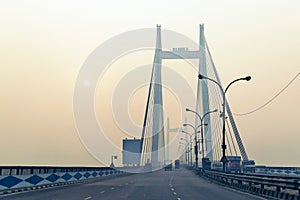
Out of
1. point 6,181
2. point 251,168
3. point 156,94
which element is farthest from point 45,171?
point 156,94

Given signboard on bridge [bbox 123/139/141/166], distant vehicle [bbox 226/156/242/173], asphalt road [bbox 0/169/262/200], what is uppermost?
signboard on bridge [bbox 123/139/141/166]

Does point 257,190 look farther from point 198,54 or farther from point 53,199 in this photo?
point 198,54

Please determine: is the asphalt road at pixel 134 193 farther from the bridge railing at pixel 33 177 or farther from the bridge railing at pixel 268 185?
the bridge railing at pixel 33 177

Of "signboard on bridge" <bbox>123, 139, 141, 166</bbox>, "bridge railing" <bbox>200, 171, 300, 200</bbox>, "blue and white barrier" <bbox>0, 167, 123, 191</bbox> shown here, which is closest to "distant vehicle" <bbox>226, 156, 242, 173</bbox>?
"signboard on bridge" <bbox>123, 139, 141, 166</bbox>

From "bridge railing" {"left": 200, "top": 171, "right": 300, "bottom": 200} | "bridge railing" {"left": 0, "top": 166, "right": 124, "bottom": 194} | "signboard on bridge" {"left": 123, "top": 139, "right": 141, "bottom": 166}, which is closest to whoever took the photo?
"bridge railing" {"left": 200, "top": 171, "right": 300, "bottom": 200}

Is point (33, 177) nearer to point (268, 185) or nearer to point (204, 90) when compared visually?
point (268, 185)

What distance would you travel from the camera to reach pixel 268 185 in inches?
1148

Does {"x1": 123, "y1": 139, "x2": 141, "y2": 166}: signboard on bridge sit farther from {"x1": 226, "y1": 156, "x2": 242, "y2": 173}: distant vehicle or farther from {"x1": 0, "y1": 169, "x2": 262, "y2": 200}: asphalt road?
{"x1": 0, "y1": 169, "x2": 262, "y2": 200}: asphalt road

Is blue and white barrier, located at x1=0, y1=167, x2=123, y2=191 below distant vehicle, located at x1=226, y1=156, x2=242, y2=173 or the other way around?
below

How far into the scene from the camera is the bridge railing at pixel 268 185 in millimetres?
24719

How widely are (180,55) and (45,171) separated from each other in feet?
157

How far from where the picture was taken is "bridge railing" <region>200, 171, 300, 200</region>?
2472 cm

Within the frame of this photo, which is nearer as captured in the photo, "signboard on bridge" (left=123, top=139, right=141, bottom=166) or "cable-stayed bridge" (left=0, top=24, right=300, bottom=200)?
"cable-stayed bridge" (left=0, top=24, right=300, bottom=200)

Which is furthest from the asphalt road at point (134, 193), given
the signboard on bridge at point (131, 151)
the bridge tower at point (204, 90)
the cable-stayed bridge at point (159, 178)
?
the signboard on bridge at point (131, 151)
